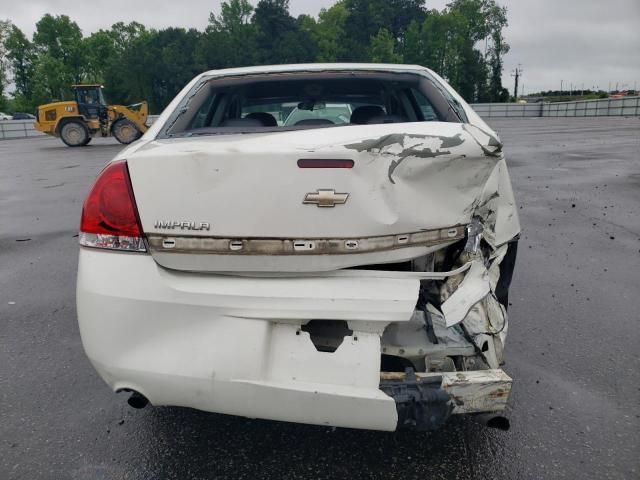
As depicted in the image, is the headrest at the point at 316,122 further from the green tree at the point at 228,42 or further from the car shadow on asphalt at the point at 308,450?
the green tree at the point at 228,42

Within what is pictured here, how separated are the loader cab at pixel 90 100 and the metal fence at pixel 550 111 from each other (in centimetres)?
750

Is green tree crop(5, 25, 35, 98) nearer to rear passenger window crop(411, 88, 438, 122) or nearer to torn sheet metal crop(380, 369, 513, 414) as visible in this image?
rear passenger window crop(411, 88, 438, 122)

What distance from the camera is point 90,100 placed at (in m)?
21.0

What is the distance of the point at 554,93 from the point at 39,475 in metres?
125

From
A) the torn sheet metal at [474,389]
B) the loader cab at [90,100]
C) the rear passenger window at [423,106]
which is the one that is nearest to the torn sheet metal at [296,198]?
the torn sheet metal at [474,389]

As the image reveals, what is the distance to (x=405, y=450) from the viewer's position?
6.52 feet

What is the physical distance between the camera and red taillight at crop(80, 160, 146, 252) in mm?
1728

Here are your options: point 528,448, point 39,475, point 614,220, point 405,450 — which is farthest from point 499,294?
point 614,220

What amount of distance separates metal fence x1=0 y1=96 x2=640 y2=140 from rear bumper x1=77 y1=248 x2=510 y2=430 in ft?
95.4

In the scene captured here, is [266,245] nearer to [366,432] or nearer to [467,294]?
[467,294]

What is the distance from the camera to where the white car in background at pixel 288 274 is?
1632 mm

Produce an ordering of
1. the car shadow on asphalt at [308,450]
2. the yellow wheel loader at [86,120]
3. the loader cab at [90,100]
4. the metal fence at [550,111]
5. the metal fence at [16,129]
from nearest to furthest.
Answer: the car shadow on asphalt at [308,450] < the yellow wheel loader at [86,120] < the loader cab at [90,100] < the metal fence at [16,129] < the metal fence at [550,111]

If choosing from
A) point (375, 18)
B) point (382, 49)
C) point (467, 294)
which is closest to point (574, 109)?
point (382, 49)

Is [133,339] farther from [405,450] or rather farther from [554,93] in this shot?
[554,93]
